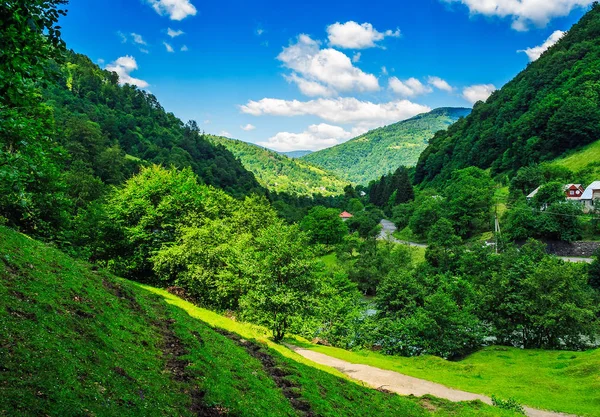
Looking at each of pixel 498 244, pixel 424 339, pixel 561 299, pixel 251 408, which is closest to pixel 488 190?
pixel 498 244

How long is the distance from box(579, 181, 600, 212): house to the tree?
7998 cm

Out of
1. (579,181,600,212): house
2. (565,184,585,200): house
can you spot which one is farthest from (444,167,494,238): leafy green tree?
(579,181,600,212): house

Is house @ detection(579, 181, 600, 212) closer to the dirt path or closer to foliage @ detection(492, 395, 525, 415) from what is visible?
the dirt path

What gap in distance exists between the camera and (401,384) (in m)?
25.8

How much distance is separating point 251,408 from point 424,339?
3341 centimetres

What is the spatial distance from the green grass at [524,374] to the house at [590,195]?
58519 millimetres

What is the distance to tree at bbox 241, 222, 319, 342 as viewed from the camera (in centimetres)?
2984

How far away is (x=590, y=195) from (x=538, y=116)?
62.1 meters

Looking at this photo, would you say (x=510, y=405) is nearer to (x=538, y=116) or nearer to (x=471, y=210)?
(x=471, y=210)

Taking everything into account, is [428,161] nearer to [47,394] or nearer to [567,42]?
[567,42]

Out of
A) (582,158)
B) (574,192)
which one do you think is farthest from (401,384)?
(582,158)

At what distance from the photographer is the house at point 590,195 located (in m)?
82.6

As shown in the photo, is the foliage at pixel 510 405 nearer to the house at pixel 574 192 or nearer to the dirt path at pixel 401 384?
the dirt path at pixel 401 384

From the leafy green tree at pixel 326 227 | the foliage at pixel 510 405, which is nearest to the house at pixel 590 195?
the leafy green tree at pixel 326 227
